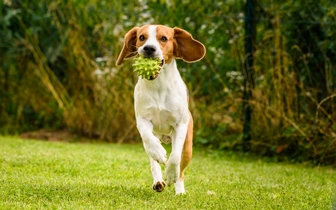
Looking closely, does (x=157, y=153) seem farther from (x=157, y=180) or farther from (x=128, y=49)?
(x=128, y=49)

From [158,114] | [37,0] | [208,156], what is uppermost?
[37,0]

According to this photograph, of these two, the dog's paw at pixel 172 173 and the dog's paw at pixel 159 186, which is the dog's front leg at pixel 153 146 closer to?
the dog's paw at pixel 172 173

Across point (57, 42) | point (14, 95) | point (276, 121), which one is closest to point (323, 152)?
point (276, 121)

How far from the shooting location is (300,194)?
579 centimetres

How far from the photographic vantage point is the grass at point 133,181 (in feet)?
16.2

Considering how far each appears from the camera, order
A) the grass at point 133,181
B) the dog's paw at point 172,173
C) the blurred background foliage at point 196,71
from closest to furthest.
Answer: the grass at point 133,181, the dog's paw at point 172,173, the blurred background foliage at point 196,71

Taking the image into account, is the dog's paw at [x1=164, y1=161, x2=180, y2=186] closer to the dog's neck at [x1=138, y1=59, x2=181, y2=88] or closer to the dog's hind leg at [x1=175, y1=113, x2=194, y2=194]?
the dog's hind leg at [x1=175, y1=113, x2=194, y2=194]

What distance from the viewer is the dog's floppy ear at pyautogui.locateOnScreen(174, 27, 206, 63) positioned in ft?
18.9

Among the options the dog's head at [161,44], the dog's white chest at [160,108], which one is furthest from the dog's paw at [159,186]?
the dog's head at [161,44]

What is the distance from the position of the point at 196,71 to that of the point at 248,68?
1254 mm

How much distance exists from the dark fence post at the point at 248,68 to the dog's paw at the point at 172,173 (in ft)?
12.0

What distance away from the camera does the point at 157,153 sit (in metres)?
5.15

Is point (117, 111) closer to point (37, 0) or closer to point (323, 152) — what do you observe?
point (37, 0)

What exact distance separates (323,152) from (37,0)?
538cm
